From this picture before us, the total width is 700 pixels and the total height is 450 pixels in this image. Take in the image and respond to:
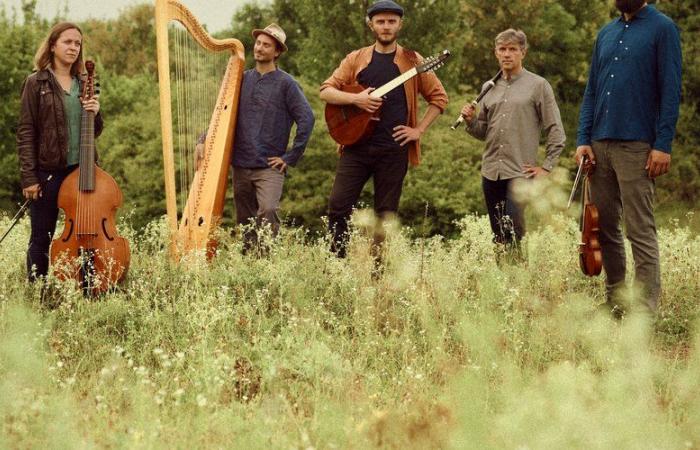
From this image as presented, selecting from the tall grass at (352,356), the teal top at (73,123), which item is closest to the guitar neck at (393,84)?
the tall grass at (352,356)

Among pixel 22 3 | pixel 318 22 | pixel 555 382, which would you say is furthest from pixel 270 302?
pixel 22 3

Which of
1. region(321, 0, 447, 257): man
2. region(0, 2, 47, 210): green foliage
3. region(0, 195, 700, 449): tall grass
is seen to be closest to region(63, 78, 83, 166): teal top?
region(0, 195, 700, 449): tall grass

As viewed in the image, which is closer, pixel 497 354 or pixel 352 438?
pixel 352 438

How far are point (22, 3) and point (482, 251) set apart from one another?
614 inches

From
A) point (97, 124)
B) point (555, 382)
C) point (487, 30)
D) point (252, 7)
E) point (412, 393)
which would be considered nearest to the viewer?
point (555, 382)

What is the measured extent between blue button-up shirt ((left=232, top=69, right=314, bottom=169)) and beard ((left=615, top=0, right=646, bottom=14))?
2611mm

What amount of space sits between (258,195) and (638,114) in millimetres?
2987

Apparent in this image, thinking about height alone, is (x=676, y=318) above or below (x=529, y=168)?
below

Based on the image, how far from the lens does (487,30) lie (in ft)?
84.4

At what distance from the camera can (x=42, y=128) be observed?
620 cm

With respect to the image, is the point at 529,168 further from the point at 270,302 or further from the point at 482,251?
the point at 270,302

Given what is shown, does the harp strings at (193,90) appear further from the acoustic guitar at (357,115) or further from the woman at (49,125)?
the acoustic guitar at (357,115)

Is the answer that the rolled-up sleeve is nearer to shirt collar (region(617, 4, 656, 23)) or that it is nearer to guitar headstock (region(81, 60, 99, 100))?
guitar headstock (region(81, 60, 99, 100))

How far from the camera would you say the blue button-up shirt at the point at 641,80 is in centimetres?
557
